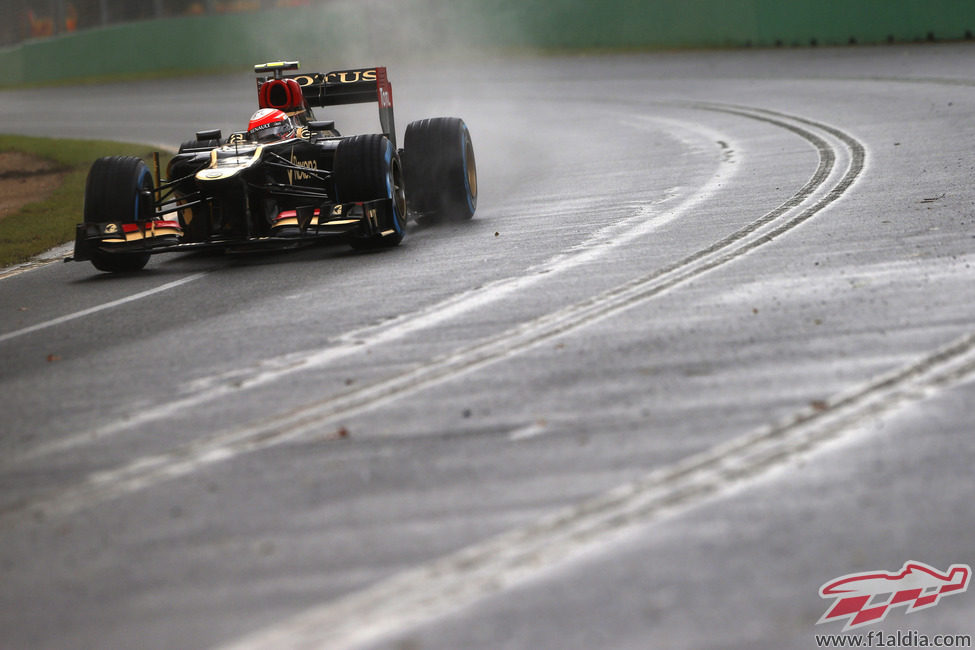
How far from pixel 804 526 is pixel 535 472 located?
107cm

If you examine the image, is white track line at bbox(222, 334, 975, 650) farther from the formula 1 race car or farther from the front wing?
the formula 1 race car

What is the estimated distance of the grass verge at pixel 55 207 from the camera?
1388 cm

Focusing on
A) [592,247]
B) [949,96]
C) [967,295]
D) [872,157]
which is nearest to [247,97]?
[949,96]

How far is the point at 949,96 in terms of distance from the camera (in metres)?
20.0

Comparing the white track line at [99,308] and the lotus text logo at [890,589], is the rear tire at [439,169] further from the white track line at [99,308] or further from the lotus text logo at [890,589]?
the lotus text logo at [890,589]

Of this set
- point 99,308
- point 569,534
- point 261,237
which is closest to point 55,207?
point 261,237

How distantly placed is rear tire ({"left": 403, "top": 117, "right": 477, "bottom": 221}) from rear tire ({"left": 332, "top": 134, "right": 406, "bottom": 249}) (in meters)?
1.45

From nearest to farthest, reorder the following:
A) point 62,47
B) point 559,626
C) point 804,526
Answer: point 559,626 < point 804,526 < point 62,47

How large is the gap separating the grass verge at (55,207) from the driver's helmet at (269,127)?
110 inches

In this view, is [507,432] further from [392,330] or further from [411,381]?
[392,330]

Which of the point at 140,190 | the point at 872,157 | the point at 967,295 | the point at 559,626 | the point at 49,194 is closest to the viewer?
the point at 559,626

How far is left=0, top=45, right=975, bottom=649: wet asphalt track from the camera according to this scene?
154 inches

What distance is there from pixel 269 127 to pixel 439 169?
5.35 ft

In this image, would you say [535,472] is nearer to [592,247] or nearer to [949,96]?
[592,247]
